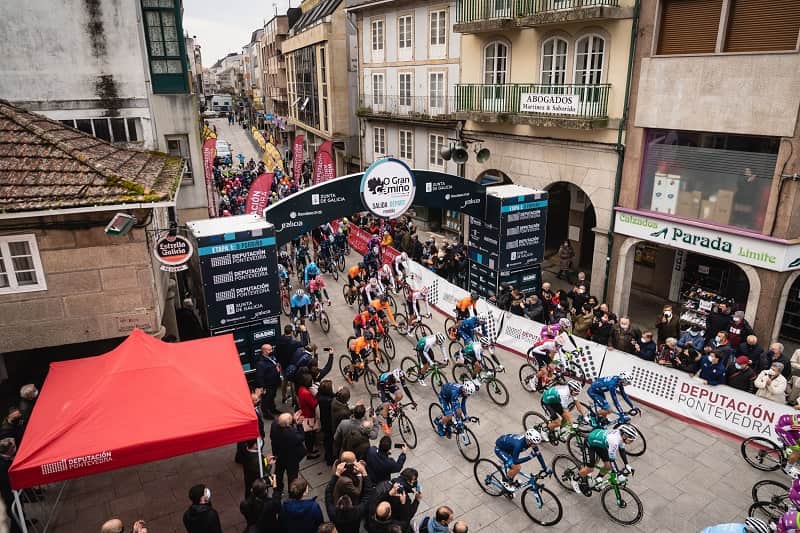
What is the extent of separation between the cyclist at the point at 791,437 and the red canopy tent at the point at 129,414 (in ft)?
28.1

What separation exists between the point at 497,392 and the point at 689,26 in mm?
11380

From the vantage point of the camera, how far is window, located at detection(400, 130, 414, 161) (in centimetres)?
2951

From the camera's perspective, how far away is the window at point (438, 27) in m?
26.0

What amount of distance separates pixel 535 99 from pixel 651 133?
432 centimetres

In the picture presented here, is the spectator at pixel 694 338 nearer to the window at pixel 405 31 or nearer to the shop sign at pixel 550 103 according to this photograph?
the shop sign at pixel 550 103

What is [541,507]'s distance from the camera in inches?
364

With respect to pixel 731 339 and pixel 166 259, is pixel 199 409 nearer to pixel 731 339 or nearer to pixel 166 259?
pixel 166 259

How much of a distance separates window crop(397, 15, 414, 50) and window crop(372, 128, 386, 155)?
4.88 meters

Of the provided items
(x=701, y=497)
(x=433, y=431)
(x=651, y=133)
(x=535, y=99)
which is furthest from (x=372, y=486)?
(x=535, y=99)

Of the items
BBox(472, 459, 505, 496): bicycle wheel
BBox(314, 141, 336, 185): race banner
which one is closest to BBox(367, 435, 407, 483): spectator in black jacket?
BBox(472, 459, 505, 496): bicycle wheel

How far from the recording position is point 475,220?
18500mm

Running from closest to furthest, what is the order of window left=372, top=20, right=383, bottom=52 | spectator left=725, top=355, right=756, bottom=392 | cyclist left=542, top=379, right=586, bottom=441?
cyclist left=542, top=379, right=586, bottom=441, spectator left=725, top=355, right=756, bottom=392, window left=372, top=20, right=383, bottom=52

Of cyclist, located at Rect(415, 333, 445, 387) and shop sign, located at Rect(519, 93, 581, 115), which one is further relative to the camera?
shop sign, located at Rect(519, 93, 581, 115)

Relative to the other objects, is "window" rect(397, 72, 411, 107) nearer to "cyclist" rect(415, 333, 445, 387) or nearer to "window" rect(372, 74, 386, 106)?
"window" rect(372, 74, 386, 106)
